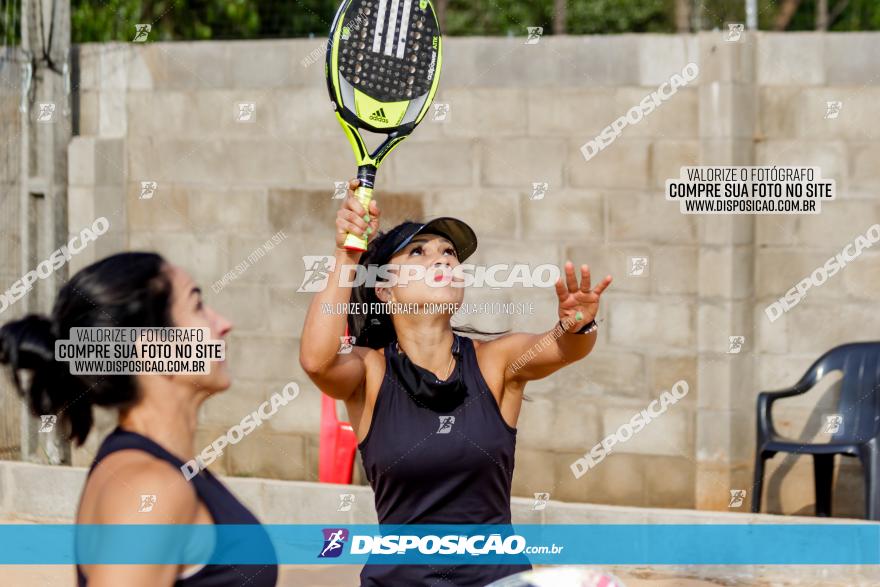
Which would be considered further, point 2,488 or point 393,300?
point 2,488

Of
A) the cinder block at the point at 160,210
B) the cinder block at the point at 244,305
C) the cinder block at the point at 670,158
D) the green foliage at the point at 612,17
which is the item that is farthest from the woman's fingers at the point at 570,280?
the green foliage at the point at 612,17

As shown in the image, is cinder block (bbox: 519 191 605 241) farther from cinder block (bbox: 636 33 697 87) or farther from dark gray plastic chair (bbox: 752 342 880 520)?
dark gray plastic chair (bbox: 752 342 880 520)

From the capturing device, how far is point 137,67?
7953 millimetres

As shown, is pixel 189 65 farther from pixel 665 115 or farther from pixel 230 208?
pixel 665 115

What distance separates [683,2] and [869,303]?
2.12 metres

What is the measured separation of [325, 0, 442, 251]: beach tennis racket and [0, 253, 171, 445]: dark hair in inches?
52.5

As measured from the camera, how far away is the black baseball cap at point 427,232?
4.33 meters

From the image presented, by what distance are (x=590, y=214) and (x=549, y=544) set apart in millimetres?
1786

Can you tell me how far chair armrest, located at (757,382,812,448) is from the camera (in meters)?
6.66

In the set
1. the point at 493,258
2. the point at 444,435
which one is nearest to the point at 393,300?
the point at 444,435

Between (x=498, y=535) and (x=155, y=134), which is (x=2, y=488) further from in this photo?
(x=498, y=535)

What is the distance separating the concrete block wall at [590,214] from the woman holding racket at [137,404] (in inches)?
168

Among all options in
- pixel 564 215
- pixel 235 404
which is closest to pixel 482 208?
pixel 564 215

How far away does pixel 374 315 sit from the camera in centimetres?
441
